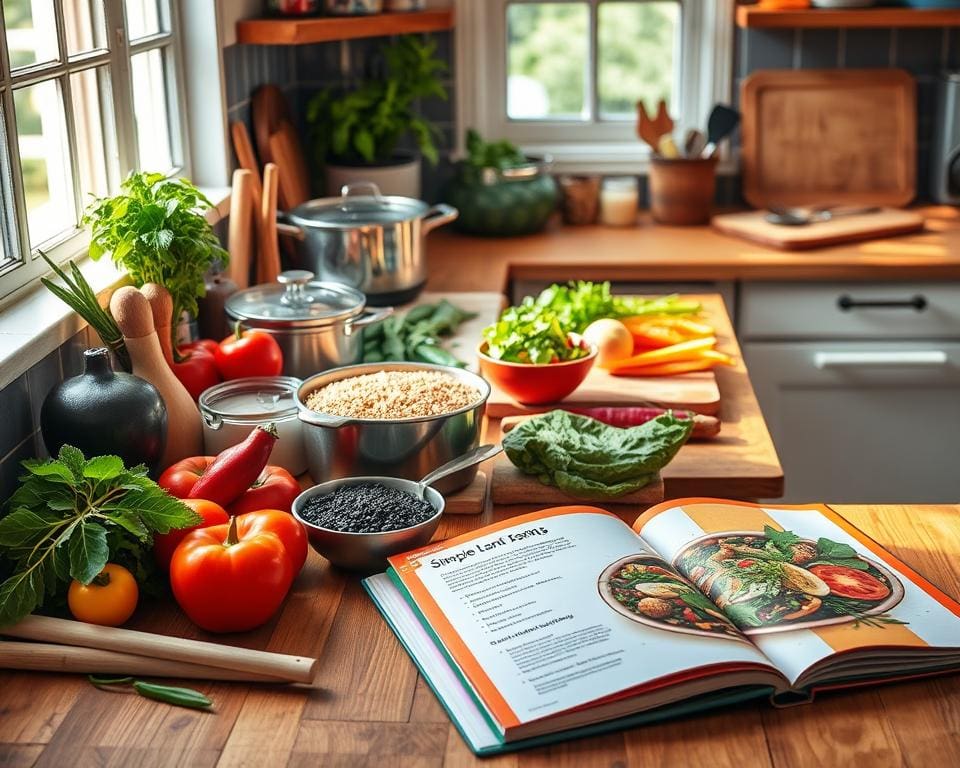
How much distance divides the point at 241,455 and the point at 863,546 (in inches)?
29.7

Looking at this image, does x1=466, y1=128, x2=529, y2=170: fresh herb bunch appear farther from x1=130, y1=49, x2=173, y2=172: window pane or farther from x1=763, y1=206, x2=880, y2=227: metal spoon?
x1=130, y1=49, x2=173, y2=172: window pane

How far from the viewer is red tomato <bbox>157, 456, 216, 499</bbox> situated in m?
1.52

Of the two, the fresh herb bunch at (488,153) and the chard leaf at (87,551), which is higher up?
the fresh herb bunch at (488,153)

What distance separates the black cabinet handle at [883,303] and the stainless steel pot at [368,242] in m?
0.99

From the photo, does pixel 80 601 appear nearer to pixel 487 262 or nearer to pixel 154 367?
pixel 154 367

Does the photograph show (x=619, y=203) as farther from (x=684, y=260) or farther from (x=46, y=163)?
(x=46, y=163)

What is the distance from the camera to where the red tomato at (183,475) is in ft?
4.98

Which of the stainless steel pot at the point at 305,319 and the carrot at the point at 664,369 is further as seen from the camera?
the carrot at the point at 664,369

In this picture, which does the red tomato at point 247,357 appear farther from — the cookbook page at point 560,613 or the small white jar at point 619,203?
the small white jar at point 619,203

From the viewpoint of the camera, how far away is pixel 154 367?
168 cm

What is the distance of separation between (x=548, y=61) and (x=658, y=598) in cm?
254

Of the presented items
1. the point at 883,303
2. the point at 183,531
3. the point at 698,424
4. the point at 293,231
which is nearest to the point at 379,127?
the point at 293,231

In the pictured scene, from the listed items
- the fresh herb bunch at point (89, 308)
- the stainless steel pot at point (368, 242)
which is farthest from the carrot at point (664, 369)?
the fresh herb bunch at point (89, 308)

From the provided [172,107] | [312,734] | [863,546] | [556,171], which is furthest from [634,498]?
[556,171]
